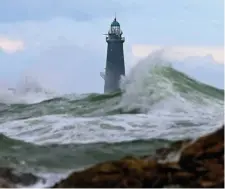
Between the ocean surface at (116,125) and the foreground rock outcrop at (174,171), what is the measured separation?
200cm

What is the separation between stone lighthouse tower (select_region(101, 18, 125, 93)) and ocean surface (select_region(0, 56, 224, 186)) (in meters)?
15.9

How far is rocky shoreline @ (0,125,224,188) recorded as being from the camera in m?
7.29

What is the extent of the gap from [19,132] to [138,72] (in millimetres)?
9814

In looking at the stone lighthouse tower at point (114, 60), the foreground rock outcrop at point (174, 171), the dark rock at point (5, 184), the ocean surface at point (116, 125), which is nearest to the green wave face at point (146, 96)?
the ocean surface at point (116, 125)

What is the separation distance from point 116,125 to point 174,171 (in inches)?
348

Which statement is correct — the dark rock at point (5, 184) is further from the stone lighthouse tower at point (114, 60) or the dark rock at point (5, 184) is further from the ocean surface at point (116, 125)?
the stone lighthouse tower at point (114, 60)

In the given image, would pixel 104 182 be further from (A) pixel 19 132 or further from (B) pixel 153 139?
(A) pixel 19 132

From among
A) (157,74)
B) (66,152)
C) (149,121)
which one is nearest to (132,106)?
(149,121)

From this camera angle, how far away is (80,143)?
14.2 m

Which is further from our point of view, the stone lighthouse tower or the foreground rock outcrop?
the stone lighthouse tower

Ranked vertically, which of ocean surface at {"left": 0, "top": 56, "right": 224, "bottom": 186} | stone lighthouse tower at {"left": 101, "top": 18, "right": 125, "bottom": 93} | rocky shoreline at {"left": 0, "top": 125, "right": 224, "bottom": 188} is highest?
stone lighthouse tower at {"left": 101, "top": 18, "right": 125, "bottom": 93}

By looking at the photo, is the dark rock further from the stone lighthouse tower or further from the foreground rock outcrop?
the stone lighthouse tower

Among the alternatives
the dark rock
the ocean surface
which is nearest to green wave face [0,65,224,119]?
the ocean surface

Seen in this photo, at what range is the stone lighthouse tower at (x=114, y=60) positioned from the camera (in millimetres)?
42344
